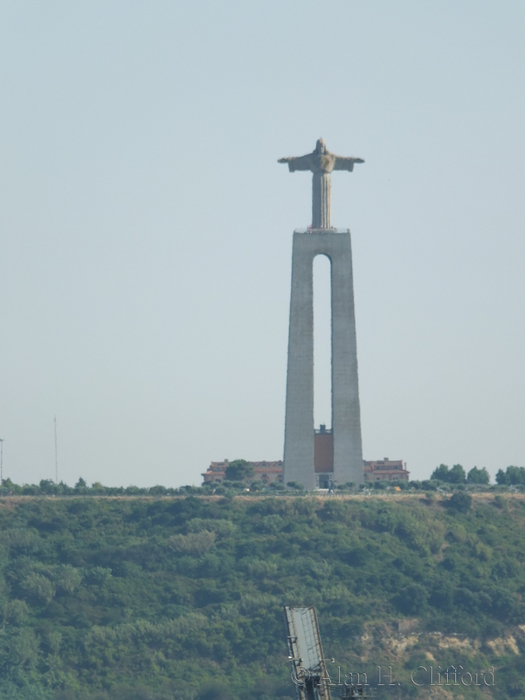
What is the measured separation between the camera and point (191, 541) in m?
108

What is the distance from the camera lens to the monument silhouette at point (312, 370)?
379ft

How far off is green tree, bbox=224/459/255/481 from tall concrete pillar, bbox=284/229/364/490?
8.15 meters

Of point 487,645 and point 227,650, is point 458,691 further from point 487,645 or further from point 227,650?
point 227,650

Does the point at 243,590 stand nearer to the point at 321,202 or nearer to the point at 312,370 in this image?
the point at 312,370

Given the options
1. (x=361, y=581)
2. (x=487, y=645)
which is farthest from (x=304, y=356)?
(x=487, y=645)

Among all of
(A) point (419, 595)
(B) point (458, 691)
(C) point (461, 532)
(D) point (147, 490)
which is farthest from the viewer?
(D) point (147, 490)

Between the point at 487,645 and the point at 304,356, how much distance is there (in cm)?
2679

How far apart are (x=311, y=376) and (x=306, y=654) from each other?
7229 cm

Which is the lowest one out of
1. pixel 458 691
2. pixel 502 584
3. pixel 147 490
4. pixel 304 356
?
pixel 458 691

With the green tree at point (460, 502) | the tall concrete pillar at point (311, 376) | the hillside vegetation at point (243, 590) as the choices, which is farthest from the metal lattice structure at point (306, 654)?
the tall concrete pillar at point (311, 376)

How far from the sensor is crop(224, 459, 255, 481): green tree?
12412 centimetres

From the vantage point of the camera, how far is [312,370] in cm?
11562

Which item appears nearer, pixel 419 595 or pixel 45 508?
pixel 419 595

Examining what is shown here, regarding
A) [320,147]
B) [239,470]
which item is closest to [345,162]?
[320,147]
